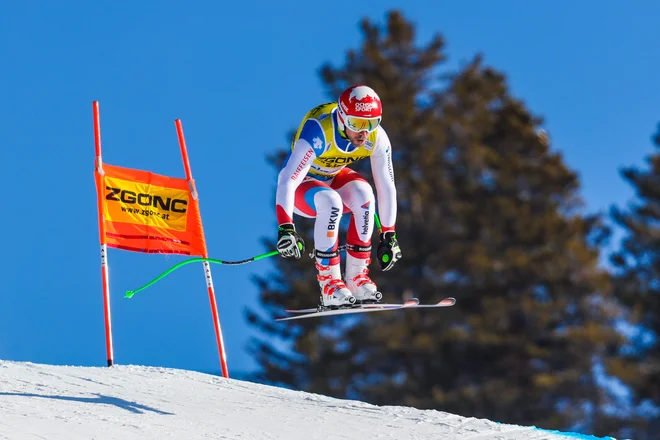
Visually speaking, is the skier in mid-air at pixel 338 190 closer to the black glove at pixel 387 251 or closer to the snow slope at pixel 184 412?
the black glove at pixel 387 251

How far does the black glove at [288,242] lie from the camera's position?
9.58 meters

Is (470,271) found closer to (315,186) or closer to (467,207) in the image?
(467,207)

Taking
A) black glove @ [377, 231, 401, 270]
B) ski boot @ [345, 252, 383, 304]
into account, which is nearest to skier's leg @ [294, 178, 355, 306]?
ski boot @ [345, 252, 383, 304]

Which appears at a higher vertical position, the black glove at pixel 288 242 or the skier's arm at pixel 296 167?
the skier's arm at pixel 296 167

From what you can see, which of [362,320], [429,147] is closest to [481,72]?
[429,147]

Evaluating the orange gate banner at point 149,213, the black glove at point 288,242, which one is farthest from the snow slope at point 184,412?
the black glove at point 288,242

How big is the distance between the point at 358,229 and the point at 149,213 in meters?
3.72

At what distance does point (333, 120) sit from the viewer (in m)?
9.70

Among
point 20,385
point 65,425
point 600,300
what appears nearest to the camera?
point 65,425

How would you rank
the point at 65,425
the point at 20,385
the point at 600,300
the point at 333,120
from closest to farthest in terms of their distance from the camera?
the point at 65,425 < the point at 333,120 < the point at 20,385 < the point at 600,300

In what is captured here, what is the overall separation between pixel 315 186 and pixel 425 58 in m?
19.6

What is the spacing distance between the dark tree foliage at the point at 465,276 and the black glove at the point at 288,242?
15714mm

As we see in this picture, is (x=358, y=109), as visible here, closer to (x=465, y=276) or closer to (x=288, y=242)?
(x=288, y=242)

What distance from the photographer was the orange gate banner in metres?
12.6
